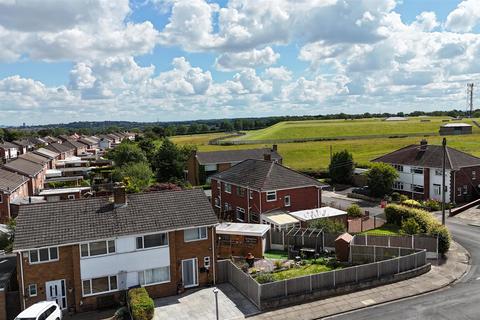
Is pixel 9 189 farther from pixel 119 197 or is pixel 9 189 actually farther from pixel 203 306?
pixel 203 306

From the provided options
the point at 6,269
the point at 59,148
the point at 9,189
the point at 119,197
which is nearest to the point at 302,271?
the point at 119,197

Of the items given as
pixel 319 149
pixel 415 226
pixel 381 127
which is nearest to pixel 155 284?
pixel 415 226

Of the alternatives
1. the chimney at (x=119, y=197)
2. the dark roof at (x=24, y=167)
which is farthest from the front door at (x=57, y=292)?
the dark roof at (x=24, y=167)

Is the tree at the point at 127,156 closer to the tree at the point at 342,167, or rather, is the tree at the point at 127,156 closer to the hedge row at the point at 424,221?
the tree at the point at 342,167

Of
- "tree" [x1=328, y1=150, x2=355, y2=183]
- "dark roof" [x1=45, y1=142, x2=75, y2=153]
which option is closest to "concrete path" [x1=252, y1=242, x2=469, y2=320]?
"tree" [x1=328, y1=150, x2=355, y2=183]

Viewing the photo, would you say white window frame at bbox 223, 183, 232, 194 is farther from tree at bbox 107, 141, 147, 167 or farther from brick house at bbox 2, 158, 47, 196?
tree at bbox 107, 141, 147, 167

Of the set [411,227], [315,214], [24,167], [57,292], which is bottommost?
[57,292]
